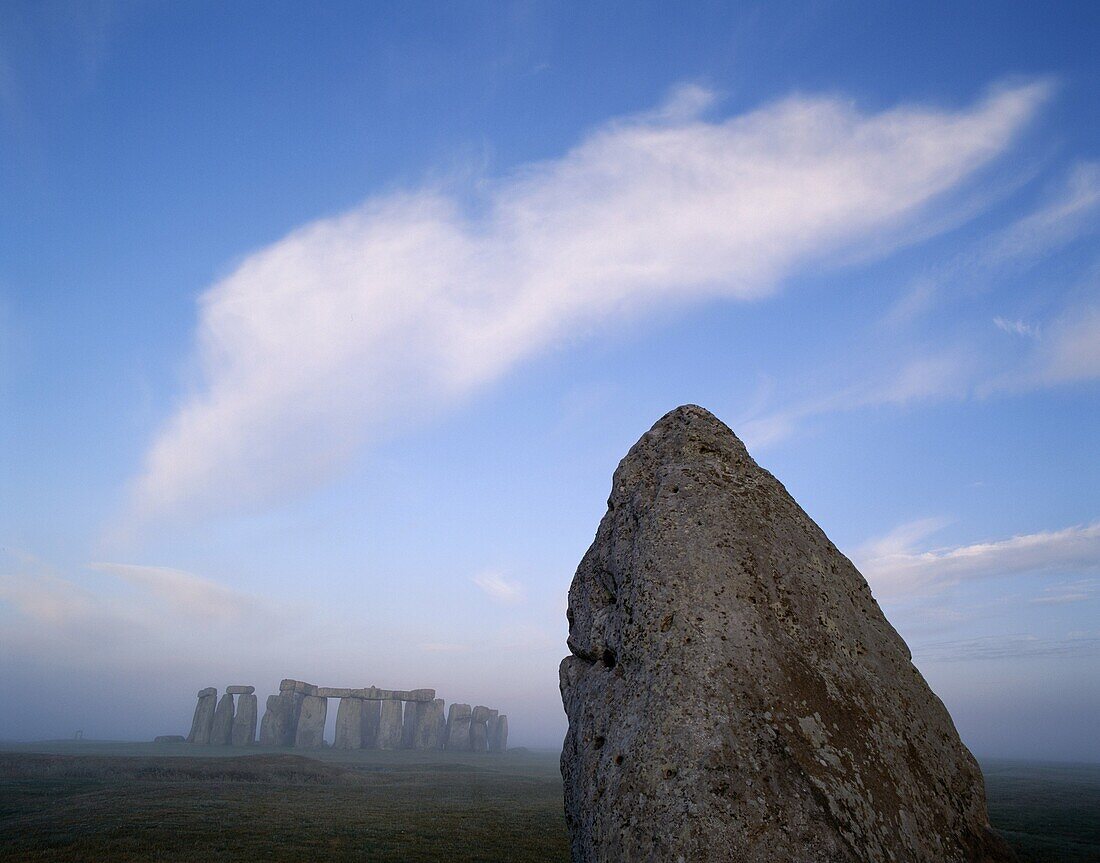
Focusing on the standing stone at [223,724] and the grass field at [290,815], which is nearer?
the grass field at [290,815]

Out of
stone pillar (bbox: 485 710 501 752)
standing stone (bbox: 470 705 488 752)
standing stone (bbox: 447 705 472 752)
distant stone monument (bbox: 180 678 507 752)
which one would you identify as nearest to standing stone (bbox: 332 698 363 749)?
distant stone monument (bbox: 180 678 507 752)

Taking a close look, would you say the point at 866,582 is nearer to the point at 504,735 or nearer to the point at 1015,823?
the point at 1015,823

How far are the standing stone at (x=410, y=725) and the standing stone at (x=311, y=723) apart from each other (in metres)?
8.05

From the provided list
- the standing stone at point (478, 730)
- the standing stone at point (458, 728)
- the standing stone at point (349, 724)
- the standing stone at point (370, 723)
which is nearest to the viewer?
the standing stone at point (349, 724)

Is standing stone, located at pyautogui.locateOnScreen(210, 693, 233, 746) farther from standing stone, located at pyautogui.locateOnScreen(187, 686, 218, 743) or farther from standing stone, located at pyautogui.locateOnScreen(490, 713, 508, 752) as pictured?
standing stone, located at pyautogui.locateOnScreen(490, 713, 508, 752)

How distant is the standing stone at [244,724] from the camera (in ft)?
181

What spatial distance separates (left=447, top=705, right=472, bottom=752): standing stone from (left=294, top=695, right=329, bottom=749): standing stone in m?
12.7

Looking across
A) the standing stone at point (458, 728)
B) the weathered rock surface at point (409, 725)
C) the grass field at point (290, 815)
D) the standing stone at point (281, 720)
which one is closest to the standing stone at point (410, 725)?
the weathered rock surface at point (409, 725)

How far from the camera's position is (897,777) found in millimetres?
4457

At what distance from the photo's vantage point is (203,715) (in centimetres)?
5650

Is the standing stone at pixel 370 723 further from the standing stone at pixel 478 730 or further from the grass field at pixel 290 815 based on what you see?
the grass field at pixel 290 815

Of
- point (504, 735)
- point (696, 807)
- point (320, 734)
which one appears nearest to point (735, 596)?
point (696, 807)

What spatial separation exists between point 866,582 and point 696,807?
127 inches

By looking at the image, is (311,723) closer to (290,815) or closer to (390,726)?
(390,726)
